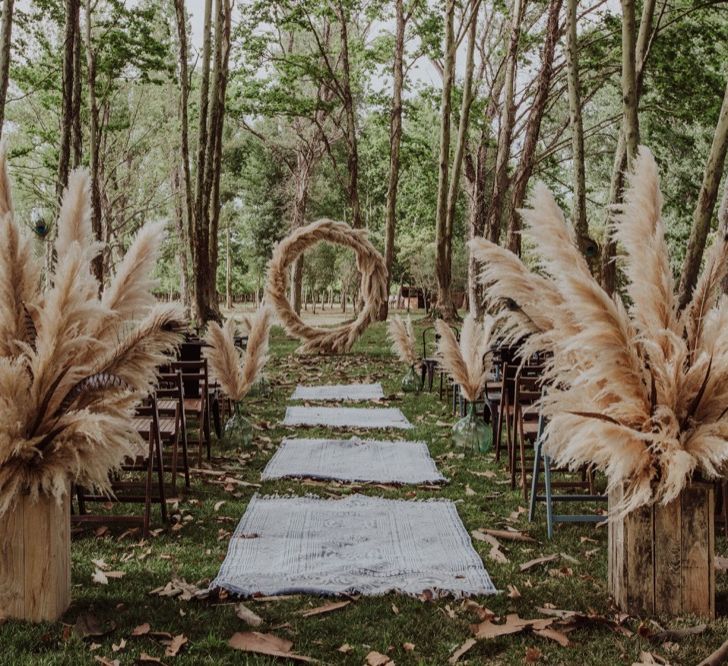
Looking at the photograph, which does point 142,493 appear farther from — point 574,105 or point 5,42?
point 5,42

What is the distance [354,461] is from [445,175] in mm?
12530

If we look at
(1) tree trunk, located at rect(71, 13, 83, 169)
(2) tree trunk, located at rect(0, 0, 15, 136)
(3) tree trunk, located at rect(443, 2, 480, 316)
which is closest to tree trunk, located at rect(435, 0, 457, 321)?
(3) tree trunk, located at rect(443, 2, 480, 316)

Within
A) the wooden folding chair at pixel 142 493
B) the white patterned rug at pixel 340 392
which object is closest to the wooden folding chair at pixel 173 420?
the wooden folding chair at pixel 142 493

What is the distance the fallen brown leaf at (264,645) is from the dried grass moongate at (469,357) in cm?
475

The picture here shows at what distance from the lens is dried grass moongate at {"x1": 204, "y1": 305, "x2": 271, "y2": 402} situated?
25.1ft

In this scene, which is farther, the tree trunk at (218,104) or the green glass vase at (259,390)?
the tree trunk at (218,104)

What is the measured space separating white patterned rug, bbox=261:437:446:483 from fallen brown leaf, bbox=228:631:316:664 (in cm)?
318

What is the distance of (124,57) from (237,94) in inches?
138

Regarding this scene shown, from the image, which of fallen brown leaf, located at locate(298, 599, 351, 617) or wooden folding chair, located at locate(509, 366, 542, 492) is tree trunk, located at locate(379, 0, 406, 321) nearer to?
wooden folding chair, located at locate(509, 366, 542, 492)

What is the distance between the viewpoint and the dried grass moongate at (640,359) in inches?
128

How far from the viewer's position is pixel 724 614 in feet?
11.8

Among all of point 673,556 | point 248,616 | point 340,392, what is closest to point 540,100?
point 340,392

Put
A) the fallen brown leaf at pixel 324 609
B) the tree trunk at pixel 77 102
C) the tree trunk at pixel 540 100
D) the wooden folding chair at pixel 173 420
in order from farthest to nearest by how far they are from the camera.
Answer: the tree trunk at pixel 77 102, the tree trunk at pixel 540 100, the wooden folding chair at pixel 173 420, the fallen brown leaf at pixel 324 609

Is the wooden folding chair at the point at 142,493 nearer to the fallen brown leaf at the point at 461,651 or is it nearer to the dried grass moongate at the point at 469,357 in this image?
the fallen brown leaf at the point at 461,651
